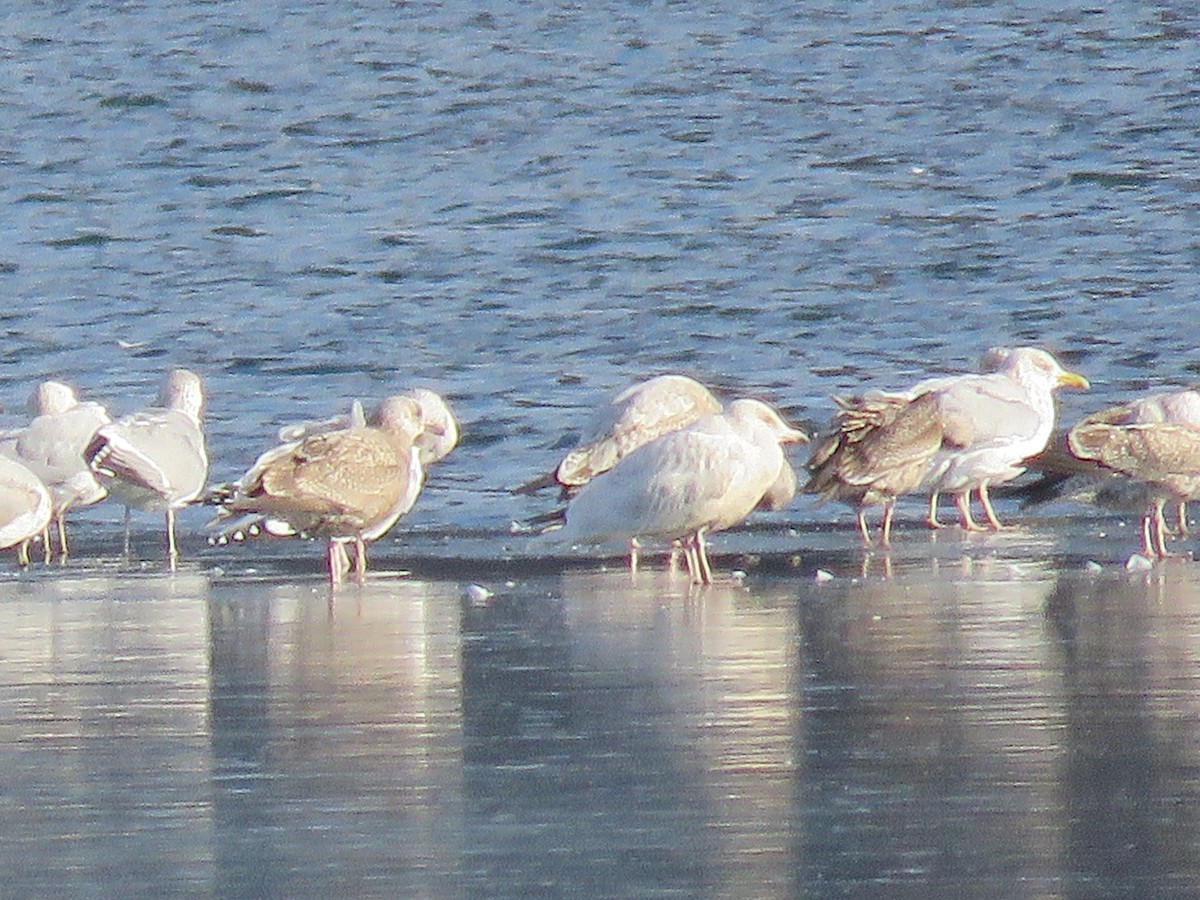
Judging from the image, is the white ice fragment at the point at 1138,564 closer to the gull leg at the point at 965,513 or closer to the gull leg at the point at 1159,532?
the gull leg at the point at 1159,532

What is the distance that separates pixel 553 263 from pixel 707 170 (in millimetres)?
4139

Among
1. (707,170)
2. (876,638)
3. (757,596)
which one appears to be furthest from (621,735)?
(707,170)

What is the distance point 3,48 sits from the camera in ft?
113

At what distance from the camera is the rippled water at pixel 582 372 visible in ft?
19.2

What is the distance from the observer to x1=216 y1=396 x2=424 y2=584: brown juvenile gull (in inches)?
431

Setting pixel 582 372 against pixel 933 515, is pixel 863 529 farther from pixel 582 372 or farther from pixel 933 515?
pixel 582 372

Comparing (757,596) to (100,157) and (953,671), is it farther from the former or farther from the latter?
(100,157)

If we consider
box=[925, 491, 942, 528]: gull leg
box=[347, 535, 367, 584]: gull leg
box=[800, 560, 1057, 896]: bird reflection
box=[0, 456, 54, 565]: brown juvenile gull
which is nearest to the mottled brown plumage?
Answer: box=[925, 491, 942, 528]: gull leg

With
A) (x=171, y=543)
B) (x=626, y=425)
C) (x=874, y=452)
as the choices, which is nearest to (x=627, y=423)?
(x=626, y=425)

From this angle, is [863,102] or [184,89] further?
[184,89]

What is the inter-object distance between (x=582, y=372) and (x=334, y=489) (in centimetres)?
849

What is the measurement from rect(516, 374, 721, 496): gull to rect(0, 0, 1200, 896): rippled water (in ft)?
1.53

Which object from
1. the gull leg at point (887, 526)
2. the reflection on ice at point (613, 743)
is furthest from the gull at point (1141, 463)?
the reflection on ice at point (613, 743)

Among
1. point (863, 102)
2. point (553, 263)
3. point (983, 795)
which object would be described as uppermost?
point (863, 102)
